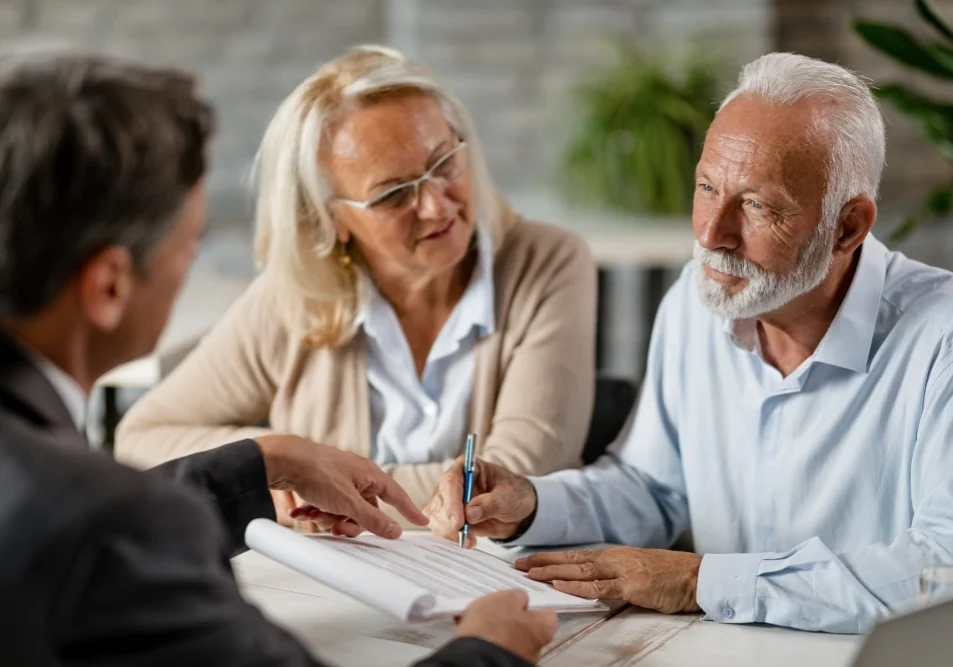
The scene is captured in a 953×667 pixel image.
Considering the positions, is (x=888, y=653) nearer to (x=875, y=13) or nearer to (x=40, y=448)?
(x=40, y=448)

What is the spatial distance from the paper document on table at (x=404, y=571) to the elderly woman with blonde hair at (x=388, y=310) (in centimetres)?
56

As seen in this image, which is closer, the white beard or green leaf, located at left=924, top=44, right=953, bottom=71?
the white beard

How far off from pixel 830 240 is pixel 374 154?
0.85 meters

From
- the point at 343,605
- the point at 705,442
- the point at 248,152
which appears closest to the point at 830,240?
the point at 705,442

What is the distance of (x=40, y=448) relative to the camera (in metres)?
0.94

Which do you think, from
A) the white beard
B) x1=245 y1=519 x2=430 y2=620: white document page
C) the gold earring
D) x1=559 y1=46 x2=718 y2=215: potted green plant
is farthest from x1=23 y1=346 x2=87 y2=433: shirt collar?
x1=559 y1=46 x2=718 y2=215: potted green plant

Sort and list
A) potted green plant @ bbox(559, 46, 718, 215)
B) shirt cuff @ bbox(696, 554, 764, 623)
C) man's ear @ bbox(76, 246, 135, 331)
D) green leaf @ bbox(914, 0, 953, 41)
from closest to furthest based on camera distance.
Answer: man's ear @ bbox(76, 246, 135, 331)
shirt cuff @ bbox(696, 554, 764, 623)
green leaf @ bbox(914, 0, 953, 41)
potted green plant @ bbox(559, 46, 718, 215)

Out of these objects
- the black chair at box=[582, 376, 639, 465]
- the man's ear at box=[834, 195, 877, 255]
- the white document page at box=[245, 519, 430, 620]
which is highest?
the man's ear at box=[834, 195, 877, 255]

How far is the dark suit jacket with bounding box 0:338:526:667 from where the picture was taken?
90cm

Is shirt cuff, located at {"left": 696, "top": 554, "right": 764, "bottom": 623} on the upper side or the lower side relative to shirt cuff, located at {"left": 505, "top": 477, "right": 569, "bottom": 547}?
upper

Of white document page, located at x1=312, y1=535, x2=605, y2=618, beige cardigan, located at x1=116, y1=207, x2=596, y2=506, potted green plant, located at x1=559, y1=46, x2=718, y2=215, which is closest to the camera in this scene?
white document page, located at x1=312, y1=535, x2=605, y2=618

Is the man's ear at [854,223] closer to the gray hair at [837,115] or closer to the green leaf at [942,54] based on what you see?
the gray hair at [837,115]

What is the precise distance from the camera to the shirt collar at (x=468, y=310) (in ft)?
7.31

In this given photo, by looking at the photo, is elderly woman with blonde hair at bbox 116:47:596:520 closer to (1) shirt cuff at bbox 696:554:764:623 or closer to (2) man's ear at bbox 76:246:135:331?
(1) shirt cuff at bbox 696:554:764:623
